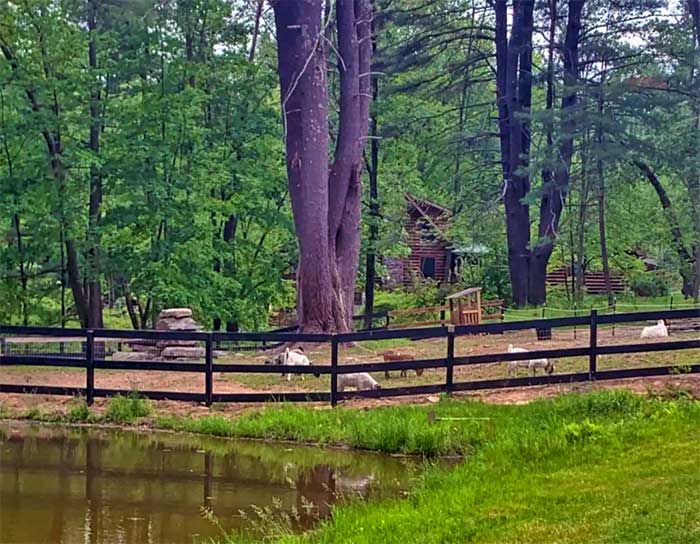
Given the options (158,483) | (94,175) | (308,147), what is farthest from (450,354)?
(94,175)

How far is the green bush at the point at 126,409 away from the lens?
10.5 meters

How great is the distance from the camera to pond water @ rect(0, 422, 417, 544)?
632 cm

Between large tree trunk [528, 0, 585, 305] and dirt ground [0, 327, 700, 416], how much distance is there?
20.0 ft

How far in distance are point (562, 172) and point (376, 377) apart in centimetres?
1114

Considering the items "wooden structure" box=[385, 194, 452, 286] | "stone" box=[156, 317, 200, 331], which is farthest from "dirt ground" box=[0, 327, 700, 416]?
"wooden structure" box=[385, 194, 452, 286]

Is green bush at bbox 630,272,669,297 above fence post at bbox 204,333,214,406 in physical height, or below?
above

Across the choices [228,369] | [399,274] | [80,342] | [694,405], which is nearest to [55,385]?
[80,342]

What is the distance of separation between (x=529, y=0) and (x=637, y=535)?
2174 centimetres

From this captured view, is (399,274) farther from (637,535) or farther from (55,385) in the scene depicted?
(637,535)

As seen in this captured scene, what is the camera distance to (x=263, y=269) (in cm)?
2255

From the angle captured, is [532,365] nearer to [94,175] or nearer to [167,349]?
[167,349]

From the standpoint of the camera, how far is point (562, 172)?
21672mm

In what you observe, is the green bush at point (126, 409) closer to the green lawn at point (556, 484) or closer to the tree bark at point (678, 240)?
the green lawn at point (556, 484)

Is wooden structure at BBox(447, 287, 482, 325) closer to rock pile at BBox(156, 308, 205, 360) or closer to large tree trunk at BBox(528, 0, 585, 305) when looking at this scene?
large tree trunk at BBox(528, 0, 585, 305)
